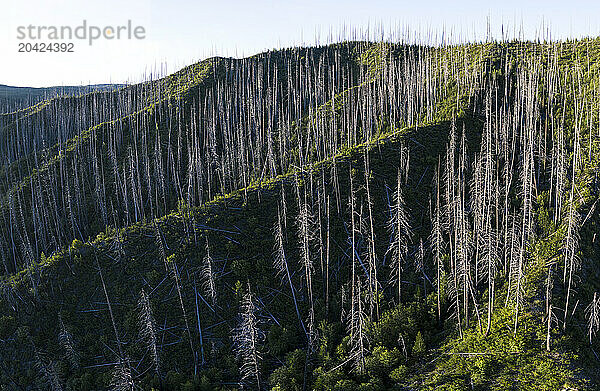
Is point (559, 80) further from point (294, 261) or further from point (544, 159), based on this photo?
point (294, 261)

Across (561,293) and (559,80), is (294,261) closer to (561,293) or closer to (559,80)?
(561,293)

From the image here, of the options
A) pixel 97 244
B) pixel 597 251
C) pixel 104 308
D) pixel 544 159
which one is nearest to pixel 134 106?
pixel 97 244

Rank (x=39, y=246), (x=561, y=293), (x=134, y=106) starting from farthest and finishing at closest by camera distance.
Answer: (x=134, y=106)
(x=39, y=246)
(x=561, y=293)

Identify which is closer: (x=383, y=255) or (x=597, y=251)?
(x=597, y=251)

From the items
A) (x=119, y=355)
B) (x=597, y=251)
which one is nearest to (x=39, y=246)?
(x=119, y=355)

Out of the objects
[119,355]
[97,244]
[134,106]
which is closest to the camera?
[119,355]

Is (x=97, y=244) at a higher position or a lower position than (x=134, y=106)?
lower

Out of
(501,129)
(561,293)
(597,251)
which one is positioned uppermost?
(501,129)
